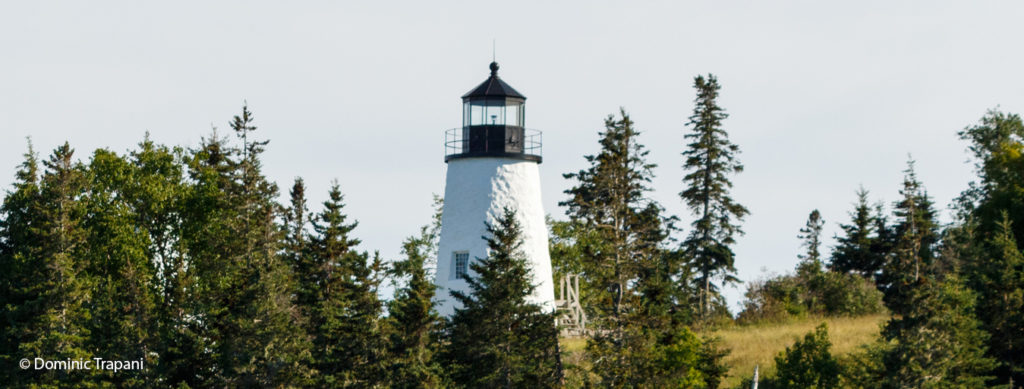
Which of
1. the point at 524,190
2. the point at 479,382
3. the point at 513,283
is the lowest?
the point at 479,382

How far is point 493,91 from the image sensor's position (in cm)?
4203

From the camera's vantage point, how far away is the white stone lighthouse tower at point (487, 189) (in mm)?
40594

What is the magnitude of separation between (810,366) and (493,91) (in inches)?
535

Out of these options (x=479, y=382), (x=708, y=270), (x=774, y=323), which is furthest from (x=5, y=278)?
(x=708, y=270)

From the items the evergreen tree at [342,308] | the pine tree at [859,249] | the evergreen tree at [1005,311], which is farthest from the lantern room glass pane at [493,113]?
the pine tree at [859,249]

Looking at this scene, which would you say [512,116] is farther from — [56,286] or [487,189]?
[56,286]

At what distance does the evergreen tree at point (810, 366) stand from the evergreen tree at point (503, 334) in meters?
6.87

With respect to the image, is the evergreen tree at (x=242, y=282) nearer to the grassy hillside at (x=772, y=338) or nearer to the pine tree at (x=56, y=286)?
the pine tree at (x=56, y=286)

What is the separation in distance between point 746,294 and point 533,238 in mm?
22778

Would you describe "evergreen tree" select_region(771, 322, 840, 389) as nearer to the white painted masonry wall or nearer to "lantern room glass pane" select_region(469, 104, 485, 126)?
the white painted masonry wall

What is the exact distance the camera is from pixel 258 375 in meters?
36.2

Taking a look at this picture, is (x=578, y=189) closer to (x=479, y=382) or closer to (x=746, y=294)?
(x=746, y=294)

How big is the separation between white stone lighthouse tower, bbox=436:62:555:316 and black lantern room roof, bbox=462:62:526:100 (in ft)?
0.11

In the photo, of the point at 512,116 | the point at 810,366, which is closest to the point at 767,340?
the point at 810,366
